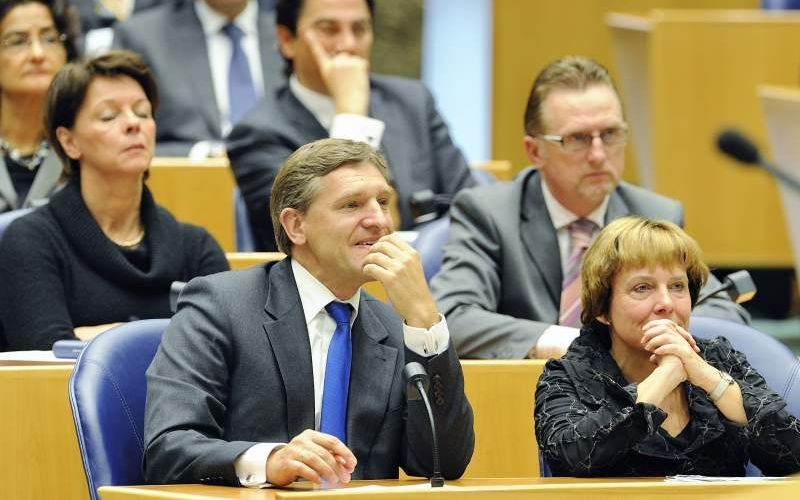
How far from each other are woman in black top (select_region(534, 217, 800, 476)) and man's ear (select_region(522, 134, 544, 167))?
2.90ft

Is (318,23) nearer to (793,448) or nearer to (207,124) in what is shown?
(207,124)

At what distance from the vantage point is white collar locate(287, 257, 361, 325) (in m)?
2.74

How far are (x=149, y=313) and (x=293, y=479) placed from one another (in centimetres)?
121

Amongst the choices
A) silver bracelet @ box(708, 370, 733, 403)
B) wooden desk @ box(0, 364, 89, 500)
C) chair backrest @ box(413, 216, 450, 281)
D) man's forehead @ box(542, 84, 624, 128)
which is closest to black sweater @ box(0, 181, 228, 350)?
wooden desk @ box(0, 364, 89, 500)

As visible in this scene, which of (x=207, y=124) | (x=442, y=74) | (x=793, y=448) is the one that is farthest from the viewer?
(x=442, y=74)

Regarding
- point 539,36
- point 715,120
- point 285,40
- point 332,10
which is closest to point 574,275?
point 332,10

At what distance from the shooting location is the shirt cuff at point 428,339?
266cm

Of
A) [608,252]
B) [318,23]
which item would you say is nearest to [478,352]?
[608,252]

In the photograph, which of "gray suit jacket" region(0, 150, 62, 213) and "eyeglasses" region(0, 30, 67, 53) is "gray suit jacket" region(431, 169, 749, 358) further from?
→ "eyeglasses" region(0, 30, 67, 53)

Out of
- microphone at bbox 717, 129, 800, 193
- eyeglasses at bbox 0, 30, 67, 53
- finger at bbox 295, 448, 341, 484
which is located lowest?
finger at bbox 295, 448, 341, 484

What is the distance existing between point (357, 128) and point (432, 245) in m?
0.52

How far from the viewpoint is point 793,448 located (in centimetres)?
268

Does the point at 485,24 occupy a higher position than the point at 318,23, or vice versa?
the point at 318,23

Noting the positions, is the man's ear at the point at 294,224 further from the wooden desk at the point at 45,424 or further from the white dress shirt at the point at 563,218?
the white dress shirt at the point at 563,218
